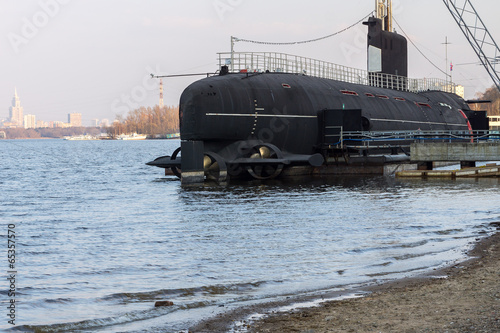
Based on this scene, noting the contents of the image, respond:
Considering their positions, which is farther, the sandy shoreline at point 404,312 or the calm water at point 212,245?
the calm water at point 212,245

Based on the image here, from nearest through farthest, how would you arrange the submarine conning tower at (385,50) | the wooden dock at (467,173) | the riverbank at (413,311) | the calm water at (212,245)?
the riverbank at (413,311) < the calm water at (212,245) < the wooden dock at (467,173) < the submarine conning tower at (385,50)

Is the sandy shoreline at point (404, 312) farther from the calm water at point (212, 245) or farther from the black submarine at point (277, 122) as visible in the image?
the black submarine at point (277, 122)

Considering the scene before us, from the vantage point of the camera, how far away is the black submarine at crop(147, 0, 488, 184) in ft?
121

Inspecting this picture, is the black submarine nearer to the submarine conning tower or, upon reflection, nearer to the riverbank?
the submarine conning tower

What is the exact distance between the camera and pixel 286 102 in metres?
40.8

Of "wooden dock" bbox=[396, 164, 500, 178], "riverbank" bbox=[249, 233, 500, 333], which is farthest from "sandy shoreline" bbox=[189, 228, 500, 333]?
"wooden dock" bbox=[396, 164, 500, 178]

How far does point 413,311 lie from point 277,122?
29.9 metres

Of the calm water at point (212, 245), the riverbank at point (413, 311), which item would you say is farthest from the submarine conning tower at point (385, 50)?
the riverbank at point (413, 311)

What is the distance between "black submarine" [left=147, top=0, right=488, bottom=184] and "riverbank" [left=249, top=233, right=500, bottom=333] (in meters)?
24.8

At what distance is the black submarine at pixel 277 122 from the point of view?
121 feet

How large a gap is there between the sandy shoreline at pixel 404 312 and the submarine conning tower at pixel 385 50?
4374 centimetres

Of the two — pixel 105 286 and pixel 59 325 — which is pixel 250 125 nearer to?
pixel 105 286

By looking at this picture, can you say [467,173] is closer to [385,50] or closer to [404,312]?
[385,50]

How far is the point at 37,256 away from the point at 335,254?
8264 mm
